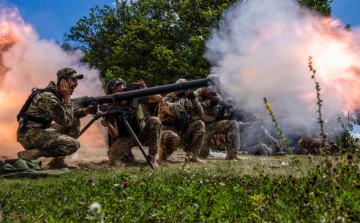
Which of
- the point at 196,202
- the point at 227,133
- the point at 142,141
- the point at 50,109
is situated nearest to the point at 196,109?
the point at 227,133

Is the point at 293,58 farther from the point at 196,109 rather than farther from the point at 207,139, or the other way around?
the point at 207,139

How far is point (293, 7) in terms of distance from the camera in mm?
5699

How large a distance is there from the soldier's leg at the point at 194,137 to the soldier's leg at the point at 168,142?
1.98 ft

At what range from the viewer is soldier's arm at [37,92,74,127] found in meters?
5.77

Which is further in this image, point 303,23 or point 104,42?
point 104,42

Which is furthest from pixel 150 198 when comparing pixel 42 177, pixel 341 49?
pixel 341 49

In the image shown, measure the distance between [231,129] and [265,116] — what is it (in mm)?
2487

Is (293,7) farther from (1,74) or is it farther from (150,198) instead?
(1,74)

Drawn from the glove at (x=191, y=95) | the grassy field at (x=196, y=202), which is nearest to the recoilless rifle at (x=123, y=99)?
the glove at (x=191, y=95)

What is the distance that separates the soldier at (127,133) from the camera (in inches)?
255

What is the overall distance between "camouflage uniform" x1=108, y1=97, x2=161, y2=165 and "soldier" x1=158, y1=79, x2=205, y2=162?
1.27 ft

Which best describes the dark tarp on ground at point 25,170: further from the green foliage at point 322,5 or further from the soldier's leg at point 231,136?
the green foliage at point 322,5

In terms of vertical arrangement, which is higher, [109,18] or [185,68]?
[109,18]

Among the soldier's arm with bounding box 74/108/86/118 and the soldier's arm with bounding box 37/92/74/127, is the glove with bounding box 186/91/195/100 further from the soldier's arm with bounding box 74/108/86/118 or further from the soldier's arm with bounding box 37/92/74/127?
the soldier's arm with bounding box 37/92/74/127
